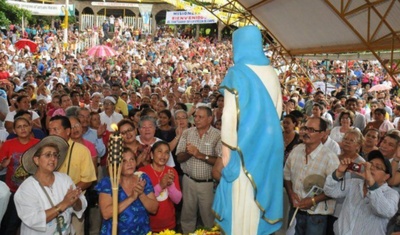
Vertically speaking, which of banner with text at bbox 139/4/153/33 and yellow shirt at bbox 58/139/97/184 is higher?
banner with text at bbox 139/4/153/33

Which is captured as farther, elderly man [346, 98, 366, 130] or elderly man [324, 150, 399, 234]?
elderly man [346, 98, 366, 130]

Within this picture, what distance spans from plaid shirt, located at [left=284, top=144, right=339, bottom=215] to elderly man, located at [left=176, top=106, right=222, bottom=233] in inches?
45.4

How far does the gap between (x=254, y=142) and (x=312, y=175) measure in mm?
2148

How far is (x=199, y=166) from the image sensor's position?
635cm

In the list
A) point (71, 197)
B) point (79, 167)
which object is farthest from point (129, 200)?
point (79, 167)

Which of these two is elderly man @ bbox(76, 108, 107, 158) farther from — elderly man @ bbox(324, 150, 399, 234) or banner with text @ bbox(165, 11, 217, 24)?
banner with text @ bbox(165, 11, 217, 24)

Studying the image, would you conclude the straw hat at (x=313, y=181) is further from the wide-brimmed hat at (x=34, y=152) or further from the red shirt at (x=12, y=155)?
the red shirt at (x=12, y=155)

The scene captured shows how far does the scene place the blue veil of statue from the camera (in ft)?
10.7

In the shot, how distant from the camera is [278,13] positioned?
12.7 metres

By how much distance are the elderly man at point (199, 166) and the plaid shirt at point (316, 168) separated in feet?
3.78

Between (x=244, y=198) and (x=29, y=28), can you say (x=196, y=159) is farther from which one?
(x=29, y=28)

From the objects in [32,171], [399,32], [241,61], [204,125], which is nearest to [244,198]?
[241,61]

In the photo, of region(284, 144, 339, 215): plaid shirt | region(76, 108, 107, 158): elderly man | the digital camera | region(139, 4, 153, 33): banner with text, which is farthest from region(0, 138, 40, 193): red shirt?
region(139, 4, 153, 33): banner with text

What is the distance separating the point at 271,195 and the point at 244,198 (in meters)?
0.18
